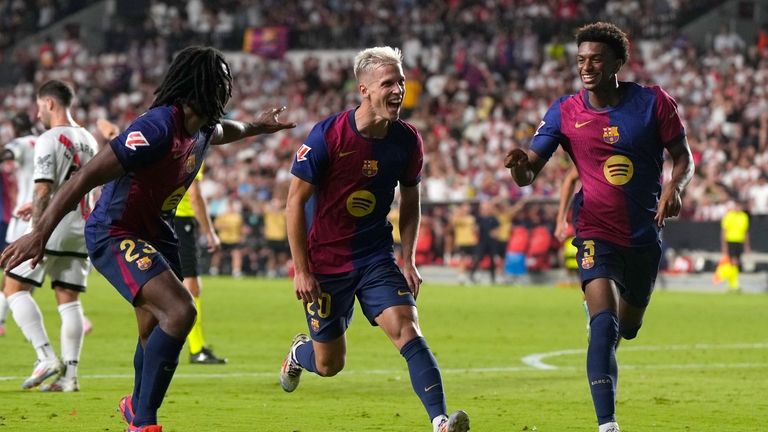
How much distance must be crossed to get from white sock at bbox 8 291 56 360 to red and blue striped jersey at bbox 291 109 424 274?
3651mm

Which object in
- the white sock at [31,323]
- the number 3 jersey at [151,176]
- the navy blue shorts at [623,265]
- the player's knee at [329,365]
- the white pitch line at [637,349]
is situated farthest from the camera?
the white pitch line at [637,349]

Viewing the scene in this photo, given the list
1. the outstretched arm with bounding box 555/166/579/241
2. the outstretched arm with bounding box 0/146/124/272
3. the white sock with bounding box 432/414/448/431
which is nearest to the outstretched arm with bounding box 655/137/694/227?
the outstretched arm with bounding box 555/166/579/241

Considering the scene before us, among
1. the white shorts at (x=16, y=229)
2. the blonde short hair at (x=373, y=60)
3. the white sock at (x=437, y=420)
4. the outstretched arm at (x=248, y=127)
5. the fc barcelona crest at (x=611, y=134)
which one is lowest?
the white shorts at (x=16, y=229)

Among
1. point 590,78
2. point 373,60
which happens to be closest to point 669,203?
point 590,78

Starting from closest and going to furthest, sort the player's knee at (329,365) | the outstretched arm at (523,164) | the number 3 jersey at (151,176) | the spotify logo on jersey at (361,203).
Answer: the number 3 jersey at (151,176) → the spotify logo on jersey at (361,203) → the outstretched arm at (523,164) → the player's knee at (329,365)

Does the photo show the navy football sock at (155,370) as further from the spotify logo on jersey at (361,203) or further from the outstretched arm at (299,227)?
the spotify logo on jersey at (361,203)

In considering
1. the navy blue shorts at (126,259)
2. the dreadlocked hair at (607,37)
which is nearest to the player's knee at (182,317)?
the navy blue shorts at (126,259)

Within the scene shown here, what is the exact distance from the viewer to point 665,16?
3816 centimetres

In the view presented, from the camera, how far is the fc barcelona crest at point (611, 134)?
8812 mm

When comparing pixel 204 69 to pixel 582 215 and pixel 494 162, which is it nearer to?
pixel 582 215

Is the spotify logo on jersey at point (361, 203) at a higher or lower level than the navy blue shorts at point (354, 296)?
higher

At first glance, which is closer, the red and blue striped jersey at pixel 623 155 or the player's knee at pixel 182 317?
the player's knee at pixel 182 317

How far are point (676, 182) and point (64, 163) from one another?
4904 mm

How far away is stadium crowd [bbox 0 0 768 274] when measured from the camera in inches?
1265
